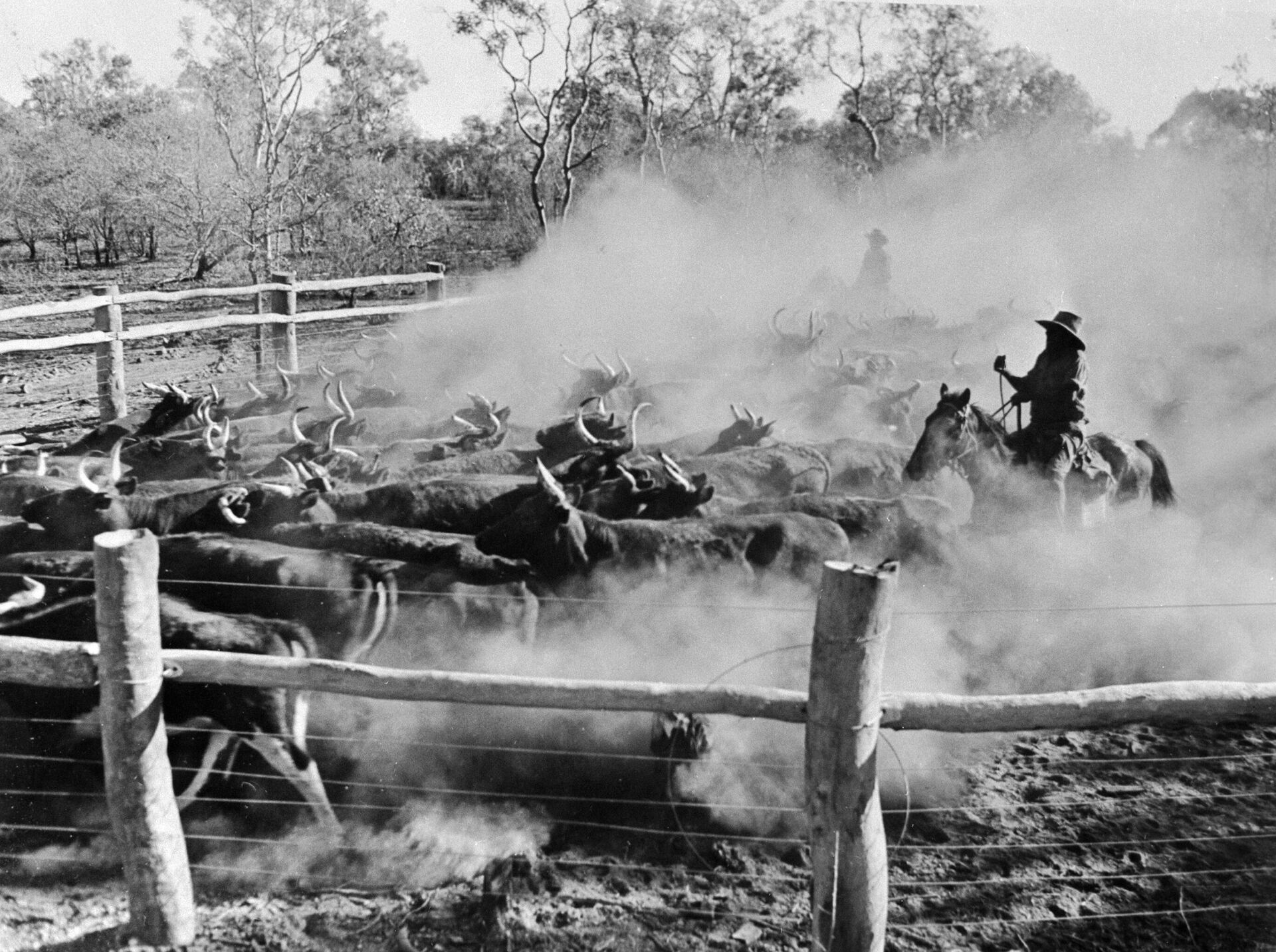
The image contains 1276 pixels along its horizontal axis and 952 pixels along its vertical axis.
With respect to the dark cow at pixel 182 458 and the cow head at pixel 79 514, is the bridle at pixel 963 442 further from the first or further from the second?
the dark cow at pixel 182 458

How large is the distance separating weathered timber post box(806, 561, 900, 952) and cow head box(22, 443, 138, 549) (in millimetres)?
5235

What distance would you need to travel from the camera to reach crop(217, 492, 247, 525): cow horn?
655cm

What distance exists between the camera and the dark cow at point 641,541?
20.2ft

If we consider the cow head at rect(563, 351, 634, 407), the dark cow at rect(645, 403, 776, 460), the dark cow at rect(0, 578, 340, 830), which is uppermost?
the cow head at rect(563, 351, 634, 407)

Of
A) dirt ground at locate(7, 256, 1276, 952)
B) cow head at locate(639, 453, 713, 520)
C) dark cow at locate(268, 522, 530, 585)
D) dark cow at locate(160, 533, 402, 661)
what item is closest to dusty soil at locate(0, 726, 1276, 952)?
dirt ground at locate(7, 256, 1276, 952)

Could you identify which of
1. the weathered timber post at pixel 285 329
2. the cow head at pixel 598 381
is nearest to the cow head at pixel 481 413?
the cow head at pixel 598 381

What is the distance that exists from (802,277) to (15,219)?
16.0 metres

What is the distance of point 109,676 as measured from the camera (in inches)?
132

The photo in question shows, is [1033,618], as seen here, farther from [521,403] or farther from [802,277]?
[802,277]

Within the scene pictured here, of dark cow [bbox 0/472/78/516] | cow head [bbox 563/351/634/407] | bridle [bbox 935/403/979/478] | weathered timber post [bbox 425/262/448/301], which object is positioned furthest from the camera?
weathered timber post [bbox 425/262/448/301]

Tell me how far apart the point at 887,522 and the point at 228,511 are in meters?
4.19

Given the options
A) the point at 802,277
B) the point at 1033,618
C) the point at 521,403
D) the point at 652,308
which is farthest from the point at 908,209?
the point at 1033,618

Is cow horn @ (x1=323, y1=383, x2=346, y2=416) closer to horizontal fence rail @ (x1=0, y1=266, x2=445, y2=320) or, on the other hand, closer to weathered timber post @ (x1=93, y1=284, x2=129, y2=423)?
horizontal fence rail @ (x1=0, y1=266, x2=445, y2=320)

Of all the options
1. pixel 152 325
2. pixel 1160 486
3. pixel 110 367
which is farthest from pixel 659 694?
pixel 152 325
